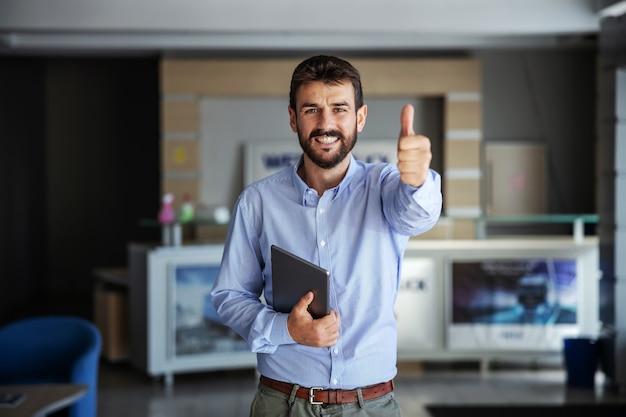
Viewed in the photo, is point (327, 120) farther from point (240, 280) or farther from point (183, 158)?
point (183, 158)

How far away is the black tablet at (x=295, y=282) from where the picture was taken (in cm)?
196

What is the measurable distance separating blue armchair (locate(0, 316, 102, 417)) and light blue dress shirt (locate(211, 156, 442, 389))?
2813mm

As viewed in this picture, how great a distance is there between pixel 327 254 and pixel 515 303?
212 inches

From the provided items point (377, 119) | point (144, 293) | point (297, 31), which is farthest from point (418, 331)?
point (377, 119)

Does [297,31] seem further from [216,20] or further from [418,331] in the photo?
[418,331]

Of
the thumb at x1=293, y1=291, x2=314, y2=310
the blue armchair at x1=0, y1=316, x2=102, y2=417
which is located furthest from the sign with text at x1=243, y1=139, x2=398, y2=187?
the thumb at x1=293, y1=291, x2=314, y2=310

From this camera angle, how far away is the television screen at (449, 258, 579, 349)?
721cm

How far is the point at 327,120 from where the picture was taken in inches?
80.1

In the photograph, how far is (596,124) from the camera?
10.5m

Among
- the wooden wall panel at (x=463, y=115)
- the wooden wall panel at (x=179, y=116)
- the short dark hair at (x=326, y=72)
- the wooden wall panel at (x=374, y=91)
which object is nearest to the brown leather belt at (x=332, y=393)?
the short dark hair at (x=326, y=72)

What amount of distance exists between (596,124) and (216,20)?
5.00 m

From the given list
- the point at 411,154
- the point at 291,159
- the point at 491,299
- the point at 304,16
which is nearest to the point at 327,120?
the point at 411,154

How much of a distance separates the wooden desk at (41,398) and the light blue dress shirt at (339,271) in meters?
1.42

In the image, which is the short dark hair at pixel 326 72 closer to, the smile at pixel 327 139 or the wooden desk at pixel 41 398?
the smile at pixel 327 139
